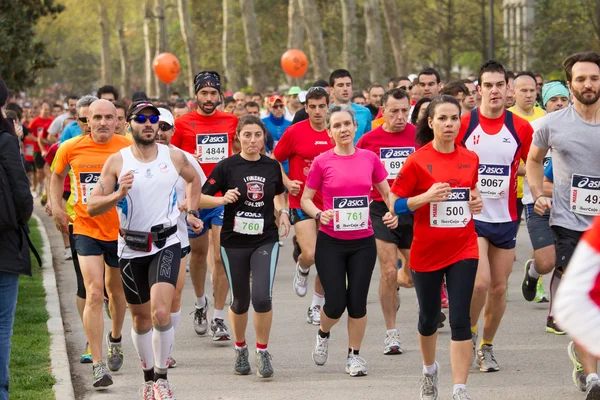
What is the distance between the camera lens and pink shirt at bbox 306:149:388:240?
27.1 ft

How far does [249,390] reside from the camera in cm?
788

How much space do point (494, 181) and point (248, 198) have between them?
1.78 metres

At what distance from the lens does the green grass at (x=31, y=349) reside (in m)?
7.68

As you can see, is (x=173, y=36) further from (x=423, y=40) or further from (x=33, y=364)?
(x=33, y=364)

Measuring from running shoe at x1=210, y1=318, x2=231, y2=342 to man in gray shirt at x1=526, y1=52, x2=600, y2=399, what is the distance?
333cm

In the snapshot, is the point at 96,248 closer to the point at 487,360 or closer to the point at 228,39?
the point at 487,360

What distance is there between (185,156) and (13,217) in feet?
6.65

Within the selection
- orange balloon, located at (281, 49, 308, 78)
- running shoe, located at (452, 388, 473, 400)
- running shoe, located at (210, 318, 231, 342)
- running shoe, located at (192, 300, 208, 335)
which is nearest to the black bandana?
running shoe, located at (192, 300, 208, 335)

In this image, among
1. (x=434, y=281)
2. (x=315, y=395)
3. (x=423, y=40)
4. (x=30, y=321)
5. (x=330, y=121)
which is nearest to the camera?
(x=434, y=281)

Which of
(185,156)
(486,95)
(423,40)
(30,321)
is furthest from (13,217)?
(423,40)

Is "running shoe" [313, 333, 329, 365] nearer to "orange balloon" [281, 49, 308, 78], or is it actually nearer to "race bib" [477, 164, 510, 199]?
"race bib" [477, 164, 510, 199]

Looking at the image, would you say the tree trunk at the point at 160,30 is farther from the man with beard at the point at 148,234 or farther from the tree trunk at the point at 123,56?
the man with beard at the point at 148,234

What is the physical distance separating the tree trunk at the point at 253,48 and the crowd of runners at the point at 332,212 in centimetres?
3076

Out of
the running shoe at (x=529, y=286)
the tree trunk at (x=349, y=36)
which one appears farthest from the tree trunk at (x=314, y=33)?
the running shoe at (x=529, y=286)
